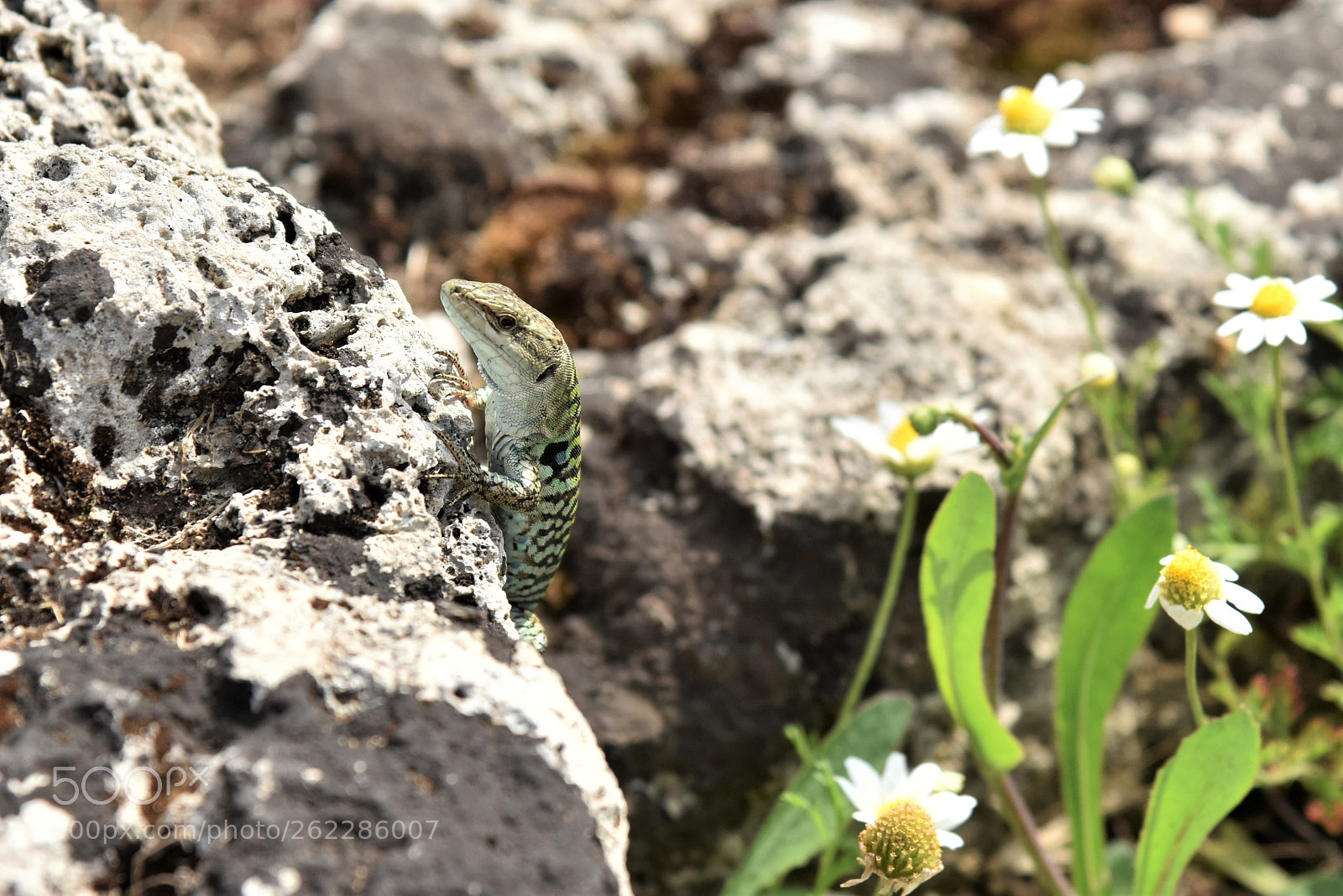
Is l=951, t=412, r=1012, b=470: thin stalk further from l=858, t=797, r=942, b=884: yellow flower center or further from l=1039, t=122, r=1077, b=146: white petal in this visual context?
l=1039, t=122, r=1077, b=146: white petal

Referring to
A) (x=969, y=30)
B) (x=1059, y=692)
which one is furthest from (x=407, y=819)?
(x=969, y=30)

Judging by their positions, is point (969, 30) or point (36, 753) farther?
point (969, 30)

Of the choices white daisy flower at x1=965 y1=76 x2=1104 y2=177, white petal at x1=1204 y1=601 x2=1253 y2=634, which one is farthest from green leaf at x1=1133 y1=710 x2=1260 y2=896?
white daisy flower at x1=965 y1=76 x2=1104 y2=177

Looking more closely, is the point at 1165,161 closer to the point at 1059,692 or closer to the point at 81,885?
the point at 1059,692

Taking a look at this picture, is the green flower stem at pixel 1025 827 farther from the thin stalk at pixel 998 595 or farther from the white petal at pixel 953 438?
the white petal at pixel 953 438

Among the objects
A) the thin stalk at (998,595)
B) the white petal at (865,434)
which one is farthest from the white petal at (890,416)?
the thin stalk at (998,595)
